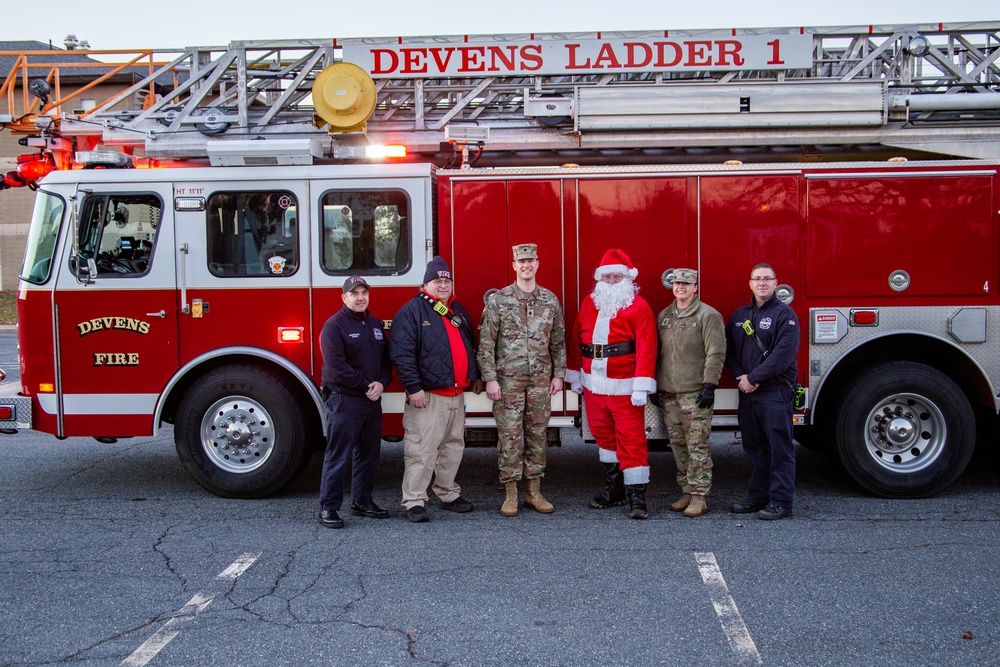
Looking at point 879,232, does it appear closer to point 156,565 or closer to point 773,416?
point 773,416

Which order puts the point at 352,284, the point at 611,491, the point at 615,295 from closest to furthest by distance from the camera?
Answer: the point at 352,284, the point at 615,295, the point at 611,491

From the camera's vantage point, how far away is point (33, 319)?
A: 21.2 ft

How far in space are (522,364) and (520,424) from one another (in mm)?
431

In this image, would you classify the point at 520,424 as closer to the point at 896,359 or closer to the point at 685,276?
the point at 685,276

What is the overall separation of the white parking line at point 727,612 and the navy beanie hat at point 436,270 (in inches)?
95.7

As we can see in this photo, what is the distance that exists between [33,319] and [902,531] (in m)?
6.28

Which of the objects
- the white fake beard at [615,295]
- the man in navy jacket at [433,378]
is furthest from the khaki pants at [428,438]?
the white fake beard at [615,295]

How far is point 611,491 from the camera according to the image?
6.25 m

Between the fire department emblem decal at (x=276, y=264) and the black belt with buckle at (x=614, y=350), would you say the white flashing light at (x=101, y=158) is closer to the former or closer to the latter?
the fire department emblem decal at (x=276, y=264)

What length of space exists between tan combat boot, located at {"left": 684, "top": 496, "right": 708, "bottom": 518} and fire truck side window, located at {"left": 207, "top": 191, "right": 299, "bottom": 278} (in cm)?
335

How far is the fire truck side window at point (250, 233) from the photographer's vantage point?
6.48m

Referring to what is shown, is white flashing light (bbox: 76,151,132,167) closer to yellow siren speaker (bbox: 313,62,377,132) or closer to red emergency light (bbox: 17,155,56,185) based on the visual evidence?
red emergency light (bbox: 17,155,56,185)

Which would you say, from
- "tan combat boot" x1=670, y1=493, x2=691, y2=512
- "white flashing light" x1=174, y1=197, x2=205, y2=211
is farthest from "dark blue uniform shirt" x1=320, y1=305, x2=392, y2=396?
"tan combat boot" x1=670, y1=493, x2=691, y2=512

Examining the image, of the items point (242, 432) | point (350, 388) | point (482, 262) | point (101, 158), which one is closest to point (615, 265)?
point (482, 262)
